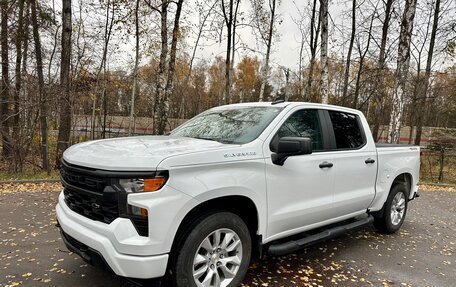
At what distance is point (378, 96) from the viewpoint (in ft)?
47.0

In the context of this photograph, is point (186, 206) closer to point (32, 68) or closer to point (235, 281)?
point (235, 281)

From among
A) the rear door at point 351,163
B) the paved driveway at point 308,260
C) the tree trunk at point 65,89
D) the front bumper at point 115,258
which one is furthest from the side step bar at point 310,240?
the tree trunk at point 65,89

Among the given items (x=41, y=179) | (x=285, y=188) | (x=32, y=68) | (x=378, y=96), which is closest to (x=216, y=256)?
(x=285, y=188)

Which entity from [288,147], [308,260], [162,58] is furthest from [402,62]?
[288,147]

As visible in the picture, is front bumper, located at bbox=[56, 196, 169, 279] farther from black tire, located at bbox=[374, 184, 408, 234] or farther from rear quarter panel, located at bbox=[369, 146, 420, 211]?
black tire, located at bbox=[374, 184, 408, 234]

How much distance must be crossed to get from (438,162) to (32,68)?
51.0 feet

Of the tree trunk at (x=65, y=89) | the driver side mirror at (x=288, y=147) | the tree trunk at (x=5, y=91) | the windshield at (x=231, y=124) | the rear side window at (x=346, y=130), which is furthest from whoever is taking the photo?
the tree trunk at (x=65, y=89)

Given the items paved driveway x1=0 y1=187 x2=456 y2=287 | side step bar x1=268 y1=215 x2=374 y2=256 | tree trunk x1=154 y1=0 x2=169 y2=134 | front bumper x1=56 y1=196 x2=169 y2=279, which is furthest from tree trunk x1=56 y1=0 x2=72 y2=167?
side step bar x1=268 y1=215 x2=374 y2=256

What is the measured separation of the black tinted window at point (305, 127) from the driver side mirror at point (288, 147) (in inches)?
14.2

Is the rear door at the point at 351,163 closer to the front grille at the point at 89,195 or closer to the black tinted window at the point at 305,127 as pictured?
the black tinted window at the point at 305,127

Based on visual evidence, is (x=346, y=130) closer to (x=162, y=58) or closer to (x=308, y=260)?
(x=308, y=260)

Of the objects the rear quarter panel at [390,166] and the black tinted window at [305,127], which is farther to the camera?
the rear quarter panel at [390,166]

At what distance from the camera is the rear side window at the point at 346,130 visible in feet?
14.3

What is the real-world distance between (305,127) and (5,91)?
9.63m
